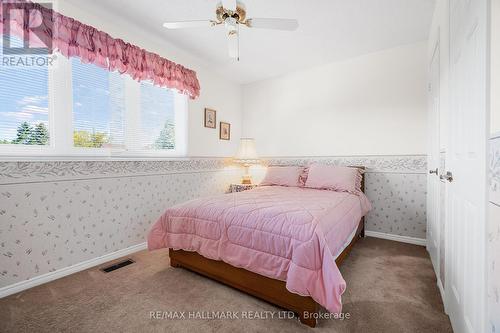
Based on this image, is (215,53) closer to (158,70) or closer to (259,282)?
(158,70)

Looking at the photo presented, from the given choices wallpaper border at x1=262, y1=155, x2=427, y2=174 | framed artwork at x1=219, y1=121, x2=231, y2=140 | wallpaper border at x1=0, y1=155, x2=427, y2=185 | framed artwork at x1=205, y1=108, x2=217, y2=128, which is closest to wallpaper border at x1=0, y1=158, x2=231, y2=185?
wallpaper border at x1=0, y1=155, x2=427, y2=185

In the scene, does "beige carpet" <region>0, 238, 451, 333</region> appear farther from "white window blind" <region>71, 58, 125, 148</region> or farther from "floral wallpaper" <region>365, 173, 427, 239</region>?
"white window blind" <region>71, 58, 125, 148</region>

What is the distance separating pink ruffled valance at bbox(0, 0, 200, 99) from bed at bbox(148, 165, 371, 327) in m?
1.60

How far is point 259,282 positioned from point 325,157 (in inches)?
92.8

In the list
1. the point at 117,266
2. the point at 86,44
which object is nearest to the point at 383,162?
the point at 117,266

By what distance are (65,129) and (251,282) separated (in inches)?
82.7

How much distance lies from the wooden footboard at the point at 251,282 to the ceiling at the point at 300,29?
2.32 meters

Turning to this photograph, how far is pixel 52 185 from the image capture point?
1.96 metres

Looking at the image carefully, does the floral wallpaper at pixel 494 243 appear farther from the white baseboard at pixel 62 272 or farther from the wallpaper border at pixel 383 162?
the white baseboard at pixel 62 272

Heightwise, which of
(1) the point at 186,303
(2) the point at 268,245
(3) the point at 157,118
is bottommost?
(1) the point at 186,303

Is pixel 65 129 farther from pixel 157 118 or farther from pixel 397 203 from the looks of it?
pixel 397 203

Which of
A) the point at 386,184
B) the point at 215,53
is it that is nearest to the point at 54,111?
the point at 215,53

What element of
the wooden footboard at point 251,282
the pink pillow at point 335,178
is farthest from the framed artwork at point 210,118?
the wooden footboard at point 251,282

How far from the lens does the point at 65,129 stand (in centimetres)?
207
